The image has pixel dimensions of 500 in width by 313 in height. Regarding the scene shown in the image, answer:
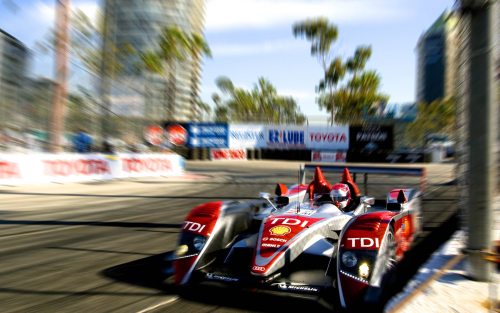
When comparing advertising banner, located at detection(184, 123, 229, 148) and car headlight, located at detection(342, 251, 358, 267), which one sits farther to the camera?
advertising banner, located at detection(184, 123, 229, 148)

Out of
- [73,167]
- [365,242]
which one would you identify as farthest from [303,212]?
[73,167]

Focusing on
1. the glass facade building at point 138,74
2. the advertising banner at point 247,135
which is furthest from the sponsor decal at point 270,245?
the advertising banner at point 247,135

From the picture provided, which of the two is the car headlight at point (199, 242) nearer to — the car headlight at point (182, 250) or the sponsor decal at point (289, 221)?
the car headlight at point (182, 250)

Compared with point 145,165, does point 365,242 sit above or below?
below

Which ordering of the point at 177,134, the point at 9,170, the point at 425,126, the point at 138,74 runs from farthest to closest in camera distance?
the point at 425,126 → the point at 177,134 → the point at 138,74 → the point at 9,170

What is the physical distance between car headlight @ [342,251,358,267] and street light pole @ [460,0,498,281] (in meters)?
1.43

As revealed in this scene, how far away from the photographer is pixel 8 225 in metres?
8.50

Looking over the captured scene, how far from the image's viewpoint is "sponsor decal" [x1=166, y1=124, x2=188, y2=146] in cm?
3925

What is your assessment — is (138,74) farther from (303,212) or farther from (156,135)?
(303,212)

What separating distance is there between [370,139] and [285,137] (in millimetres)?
7025

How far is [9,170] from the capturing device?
46.4 ft

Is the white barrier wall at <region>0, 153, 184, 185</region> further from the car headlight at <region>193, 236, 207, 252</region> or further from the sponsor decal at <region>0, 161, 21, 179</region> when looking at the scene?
the car headlight at <region>193, 236, 207, 252</region>

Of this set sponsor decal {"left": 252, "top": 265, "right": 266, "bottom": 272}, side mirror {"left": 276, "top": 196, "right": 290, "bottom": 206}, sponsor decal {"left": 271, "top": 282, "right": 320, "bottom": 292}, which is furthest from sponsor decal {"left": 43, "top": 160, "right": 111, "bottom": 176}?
sponsor decal {"left": 271, "top": 282, "right": 320, "bottom": 292}

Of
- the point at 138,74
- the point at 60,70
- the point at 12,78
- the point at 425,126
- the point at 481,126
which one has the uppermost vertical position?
the point at 138,74
